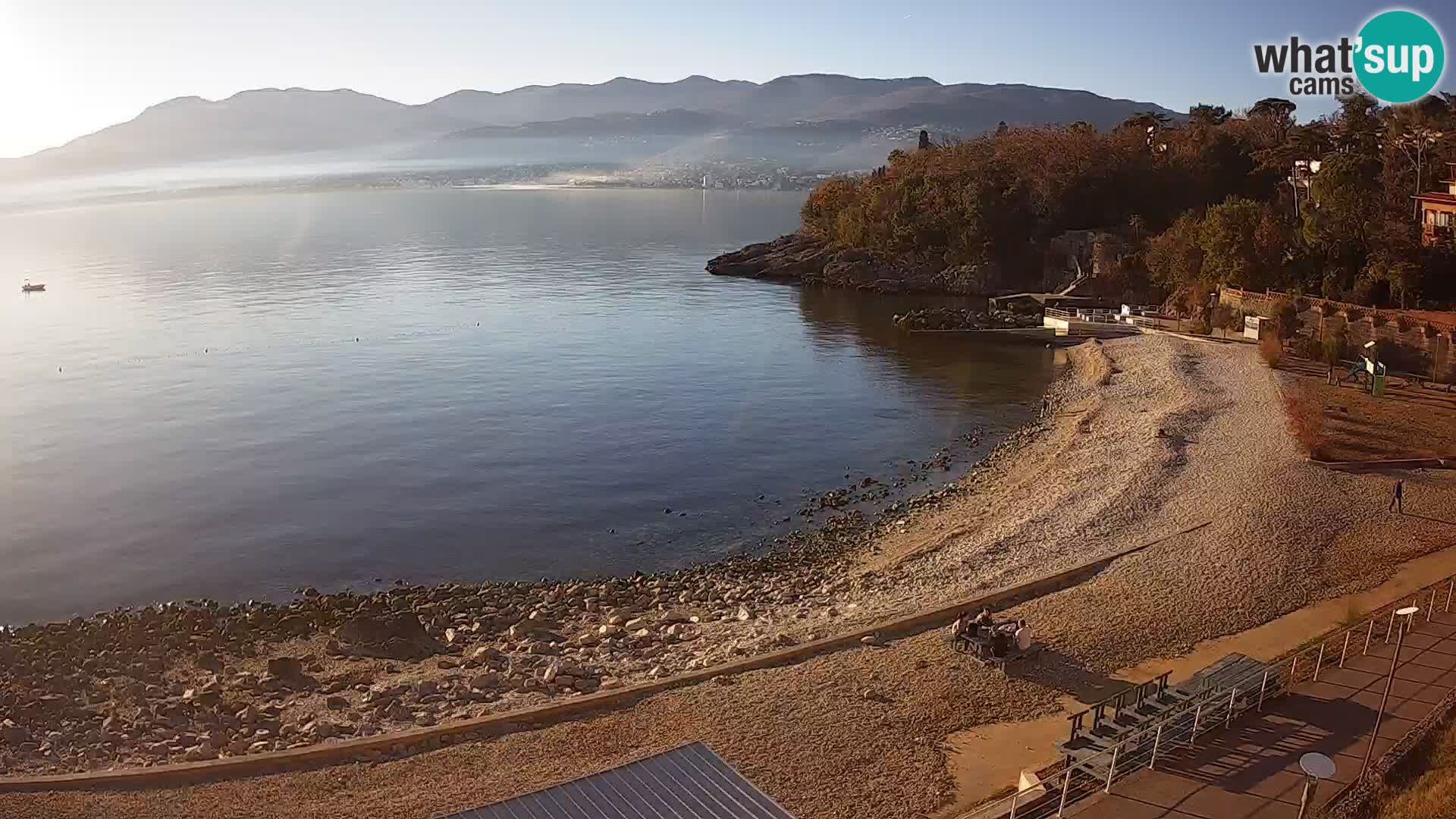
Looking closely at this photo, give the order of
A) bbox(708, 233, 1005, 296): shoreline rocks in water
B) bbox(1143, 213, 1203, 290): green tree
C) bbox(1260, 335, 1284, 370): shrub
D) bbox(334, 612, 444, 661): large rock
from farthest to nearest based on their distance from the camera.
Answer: bbox(708, 233, 1005, 296): shoreline rocks in water < bbox(1143, 213, 1203, 290): green tree < bbox(1260, 335, 1284, 370): shrub < bbox(334, 612, 444, 661): large rock

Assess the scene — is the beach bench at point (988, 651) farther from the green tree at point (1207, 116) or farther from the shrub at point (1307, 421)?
the green tree at point (1207, 116)

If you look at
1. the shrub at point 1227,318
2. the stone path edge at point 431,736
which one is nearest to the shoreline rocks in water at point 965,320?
the shrub at point 1227,318

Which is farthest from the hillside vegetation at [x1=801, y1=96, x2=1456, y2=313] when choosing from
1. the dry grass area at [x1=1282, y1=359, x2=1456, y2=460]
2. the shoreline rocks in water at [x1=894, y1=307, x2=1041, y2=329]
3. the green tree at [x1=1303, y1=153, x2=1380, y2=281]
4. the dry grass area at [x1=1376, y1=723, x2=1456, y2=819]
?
the dry grass area at [x1=1376, y1=723, x2=1456, y2=819]

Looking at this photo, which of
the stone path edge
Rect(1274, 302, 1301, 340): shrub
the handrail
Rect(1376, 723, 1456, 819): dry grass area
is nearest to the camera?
Rect(1376, 723, 1456, 819): dry grass area

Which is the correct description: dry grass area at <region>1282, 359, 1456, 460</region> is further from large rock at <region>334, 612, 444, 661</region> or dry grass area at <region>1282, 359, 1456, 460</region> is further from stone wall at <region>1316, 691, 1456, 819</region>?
large rock at <region>334, 612, 444, 661</region>

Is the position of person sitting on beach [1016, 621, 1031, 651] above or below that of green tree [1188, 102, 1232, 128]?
below

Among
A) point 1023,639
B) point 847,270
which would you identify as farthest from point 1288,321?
point 847,270
